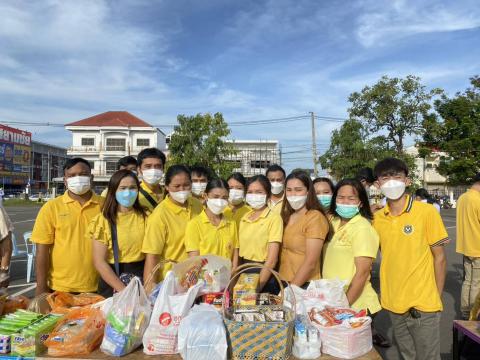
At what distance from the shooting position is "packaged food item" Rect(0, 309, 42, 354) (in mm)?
2002

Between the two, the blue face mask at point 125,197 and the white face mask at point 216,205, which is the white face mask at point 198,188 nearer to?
the white face mask at point 216,205

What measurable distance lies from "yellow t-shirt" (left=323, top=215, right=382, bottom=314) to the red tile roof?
5040 centimetres

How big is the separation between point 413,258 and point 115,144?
5053 cm

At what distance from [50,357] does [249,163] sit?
40633mm

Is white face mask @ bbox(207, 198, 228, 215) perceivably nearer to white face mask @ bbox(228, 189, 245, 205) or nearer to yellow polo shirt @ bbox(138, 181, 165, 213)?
yellow polo shirt @ bbox(138, 181, 165, 213)

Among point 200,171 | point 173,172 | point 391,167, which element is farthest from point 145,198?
point 391,167

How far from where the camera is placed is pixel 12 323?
214 centimetres

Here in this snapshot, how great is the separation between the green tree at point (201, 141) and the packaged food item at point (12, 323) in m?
16.8

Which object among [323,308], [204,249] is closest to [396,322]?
[323,308]

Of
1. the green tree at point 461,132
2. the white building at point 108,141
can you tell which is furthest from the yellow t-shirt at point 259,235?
the white building at point 108,141

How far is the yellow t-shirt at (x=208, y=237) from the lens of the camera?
2.88 meters

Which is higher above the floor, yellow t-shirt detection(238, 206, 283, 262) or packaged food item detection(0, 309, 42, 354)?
yellow t-shirt detection(238, 206, 283, 262)

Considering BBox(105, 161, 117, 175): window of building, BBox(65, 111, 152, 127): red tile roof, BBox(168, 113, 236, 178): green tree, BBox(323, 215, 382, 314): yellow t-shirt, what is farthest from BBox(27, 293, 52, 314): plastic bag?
BBox(65, 111, 152, 127): red tile roof

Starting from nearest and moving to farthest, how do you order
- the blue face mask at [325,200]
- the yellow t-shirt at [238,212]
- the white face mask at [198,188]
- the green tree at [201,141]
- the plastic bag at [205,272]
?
the plastic bag at [205,272], the blue face mask at [325,200], the yellow t-shirt at [238,212], the white face mask at [198,188], the green tree at [201,141]
